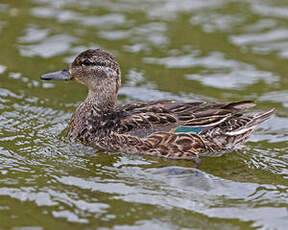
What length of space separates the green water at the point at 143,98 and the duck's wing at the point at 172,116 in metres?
0.54

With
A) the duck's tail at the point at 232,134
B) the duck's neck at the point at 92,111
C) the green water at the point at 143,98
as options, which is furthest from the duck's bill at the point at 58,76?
the duck's tail at the point at 232,134

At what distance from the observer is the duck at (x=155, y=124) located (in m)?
10.3

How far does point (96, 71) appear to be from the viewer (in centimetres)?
1118

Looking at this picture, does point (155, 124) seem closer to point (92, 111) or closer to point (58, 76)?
point (92, 111)

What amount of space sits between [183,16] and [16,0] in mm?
5070

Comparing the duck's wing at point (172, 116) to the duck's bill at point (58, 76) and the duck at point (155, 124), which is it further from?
the duck's bill at point (58, 76)

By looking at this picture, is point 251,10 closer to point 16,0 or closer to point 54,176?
point 16,0

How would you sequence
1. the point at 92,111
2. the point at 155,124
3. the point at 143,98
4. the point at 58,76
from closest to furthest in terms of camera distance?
the point at 155,124, the point at 92,111, the point at 58,76, the point at 143,98

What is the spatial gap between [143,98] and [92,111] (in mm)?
2427

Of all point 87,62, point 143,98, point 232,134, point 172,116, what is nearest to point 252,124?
point 232,134

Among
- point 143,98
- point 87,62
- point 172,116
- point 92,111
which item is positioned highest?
point 87,62

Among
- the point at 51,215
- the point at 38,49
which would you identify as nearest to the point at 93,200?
the point at 51,215

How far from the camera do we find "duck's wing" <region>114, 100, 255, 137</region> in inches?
405

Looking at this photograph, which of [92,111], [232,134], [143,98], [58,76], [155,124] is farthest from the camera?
[143,98]
